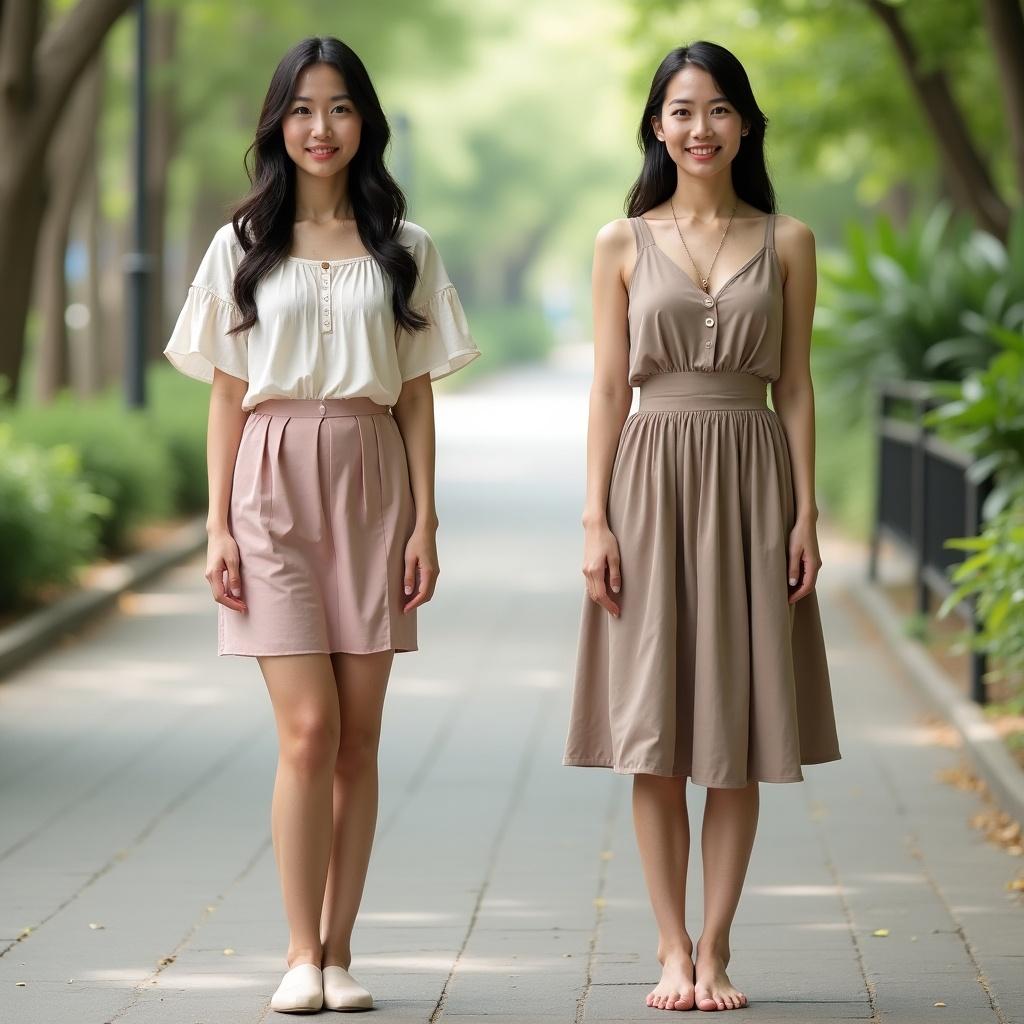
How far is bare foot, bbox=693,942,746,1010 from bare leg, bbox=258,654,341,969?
2.94 ft

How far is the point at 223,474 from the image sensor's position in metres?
4.61

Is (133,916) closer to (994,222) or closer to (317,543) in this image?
(317,543)

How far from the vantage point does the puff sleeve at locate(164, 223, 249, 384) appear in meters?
4.56

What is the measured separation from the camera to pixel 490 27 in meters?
29.7

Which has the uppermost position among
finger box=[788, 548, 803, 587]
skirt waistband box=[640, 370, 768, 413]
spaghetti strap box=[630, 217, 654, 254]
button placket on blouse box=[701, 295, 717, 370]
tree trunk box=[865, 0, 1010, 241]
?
tree trunk box=[865, 0, 1010, 241]

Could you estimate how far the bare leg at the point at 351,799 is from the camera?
462cm

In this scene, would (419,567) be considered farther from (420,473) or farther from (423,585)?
(420,473)

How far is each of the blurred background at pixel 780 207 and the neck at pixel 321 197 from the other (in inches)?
128

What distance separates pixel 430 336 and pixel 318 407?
330 millimetres

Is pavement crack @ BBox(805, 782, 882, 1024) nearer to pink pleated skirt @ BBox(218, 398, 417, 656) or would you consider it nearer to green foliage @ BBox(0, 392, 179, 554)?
pink pleated skirt @ BBox(218, 398, 417, 656)

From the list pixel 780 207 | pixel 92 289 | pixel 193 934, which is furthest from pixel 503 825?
pixel 92 289

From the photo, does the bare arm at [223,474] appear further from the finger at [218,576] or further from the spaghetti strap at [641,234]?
the spaghetti strap at [641,234]

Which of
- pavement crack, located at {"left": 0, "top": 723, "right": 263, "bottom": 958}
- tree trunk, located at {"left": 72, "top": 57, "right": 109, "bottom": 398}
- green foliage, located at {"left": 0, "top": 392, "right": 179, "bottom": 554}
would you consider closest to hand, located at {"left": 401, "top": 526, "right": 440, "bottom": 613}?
pavement crack, located at {"left": 0, "top": 723, "right": 263, "bottom": 958}

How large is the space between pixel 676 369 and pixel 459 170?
46.2 metres
